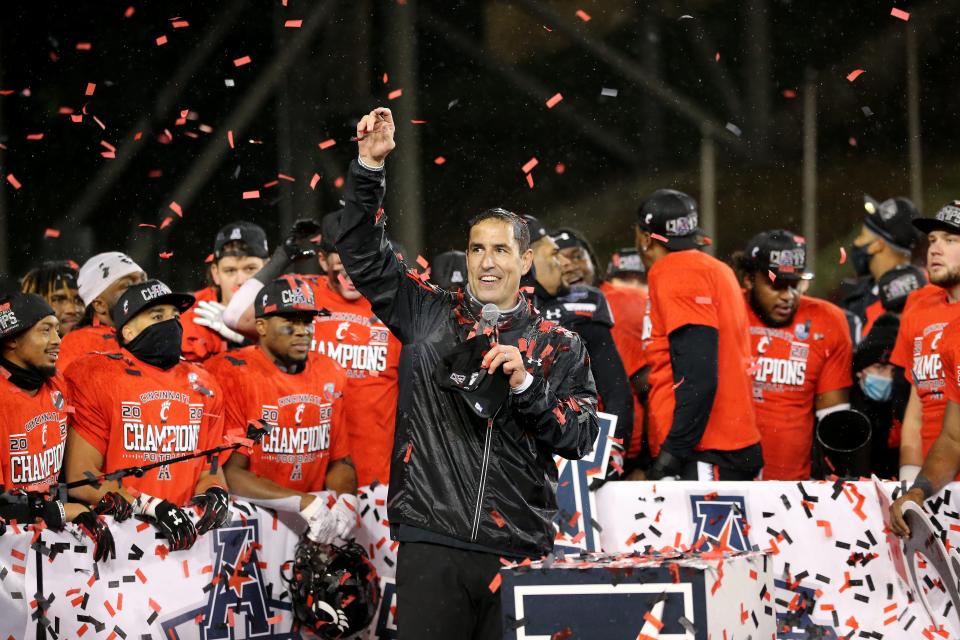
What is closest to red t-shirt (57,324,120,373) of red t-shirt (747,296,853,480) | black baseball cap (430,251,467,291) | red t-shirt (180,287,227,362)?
red t-shirt (180,287,227,362)

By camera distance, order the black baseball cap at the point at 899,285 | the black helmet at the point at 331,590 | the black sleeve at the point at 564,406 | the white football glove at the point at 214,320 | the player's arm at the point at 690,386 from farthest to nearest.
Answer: the black baseball cap at the point at 899,285 < the white football glove at the point at 214,320 < the player's arm at the point at 690,386 < the black helmet at the point at 331,590 < the black sleeve at the point at 564,406

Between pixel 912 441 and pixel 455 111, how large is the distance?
8918mm

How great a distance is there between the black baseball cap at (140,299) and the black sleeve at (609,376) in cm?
216

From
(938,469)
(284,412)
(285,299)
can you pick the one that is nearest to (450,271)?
(285,299)

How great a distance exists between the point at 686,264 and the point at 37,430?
10.5 ft

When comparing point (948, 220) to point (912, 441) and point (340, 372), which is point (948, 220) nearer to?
point (912, 441)

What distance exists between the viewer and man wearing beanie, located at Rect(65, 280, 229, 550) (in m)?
5.46

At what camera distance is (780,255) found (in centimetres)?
699

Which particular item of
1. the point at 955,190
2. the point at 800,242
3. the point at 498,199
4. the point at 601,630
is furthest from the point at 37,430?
the point at 955,190

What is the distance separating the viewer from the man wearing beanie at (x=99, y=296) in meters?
6.44

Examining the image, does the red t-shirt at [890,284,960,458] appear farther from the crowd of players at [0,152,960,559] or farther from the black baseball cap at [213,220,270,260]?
the black baseball cap at [213,220,270,260]

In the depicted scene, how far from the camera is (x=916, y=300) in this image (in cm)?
652

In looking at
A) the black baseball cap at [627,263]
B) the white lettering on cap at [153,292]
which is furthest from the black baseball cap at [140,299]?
the black baseball cap at [627,263]

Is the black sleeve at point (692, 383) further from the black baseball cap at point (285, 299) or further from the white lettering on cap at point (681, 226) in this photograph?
the black baseball cap at point (285, 299)
